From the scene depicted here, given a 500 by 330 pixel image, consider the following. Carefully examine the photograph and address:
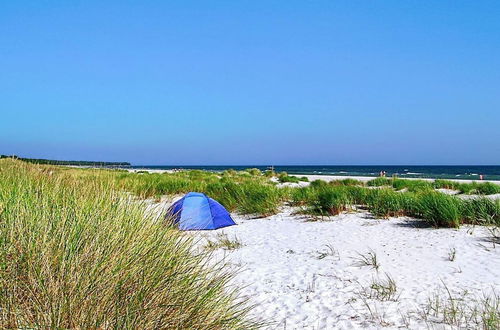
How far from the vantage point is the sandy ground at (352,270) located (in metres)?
3.92

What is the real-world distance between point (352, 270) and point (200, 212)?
4100 millimetres

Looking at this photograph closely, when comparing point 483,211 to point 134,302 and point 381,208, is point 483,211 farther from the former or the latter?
point 134,302

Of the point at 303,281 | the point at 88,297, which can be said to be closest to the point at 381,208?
the point at 303,281

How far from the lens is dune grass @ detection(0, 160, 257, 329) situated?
209 cm

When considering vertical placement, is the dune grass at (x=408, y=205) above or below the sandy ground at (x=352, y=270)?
above

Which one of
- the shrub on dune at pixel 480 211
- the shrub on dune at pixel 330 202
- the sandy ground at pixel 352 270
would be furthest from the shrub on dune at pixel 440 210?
the shrub on dune at pixel 330 202

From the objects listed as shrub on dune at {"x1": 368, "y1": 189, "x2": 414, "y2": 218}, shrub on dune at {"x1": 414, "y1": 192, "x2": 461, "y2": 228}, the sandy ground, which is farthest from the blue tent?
shrub on dune at {"x1": 414, "y1": 192, "x2": 461, "y2": 228}

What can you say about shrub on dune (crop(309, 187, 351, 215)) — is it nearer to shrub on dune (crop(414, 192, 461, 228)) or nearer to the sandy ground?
the sandy ground

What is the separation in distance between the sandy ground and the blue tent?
328 millimetres

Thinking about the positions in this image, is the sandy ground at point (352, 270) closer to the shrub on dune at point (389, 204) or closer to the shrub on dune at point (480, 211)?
the shrub on dune at point (480, 211)

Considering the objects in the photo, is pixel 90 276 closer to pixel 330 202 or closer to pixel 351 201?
pixel 330 202

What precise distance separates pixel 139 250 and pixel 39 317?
0.90 metres

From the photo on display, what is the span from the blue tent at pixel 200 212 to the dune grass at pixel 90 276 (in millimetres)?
5102

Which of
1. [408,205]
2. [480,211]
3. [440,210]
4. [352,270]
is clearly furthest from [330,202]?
[352,270]
